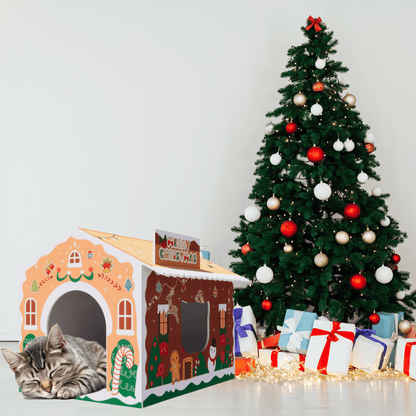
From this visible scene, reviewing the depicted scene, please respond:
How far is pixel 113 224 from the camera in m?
3.17

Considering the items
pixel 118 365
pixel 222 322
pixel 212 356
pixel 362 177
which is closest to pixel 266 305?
pixel 222 322

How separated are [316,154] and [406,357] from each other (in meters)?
1.02

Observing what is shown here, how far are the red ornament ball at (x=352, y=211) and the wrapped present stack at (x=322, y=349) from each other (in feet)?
1.86

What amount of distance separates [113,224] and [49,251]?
1.64 metres

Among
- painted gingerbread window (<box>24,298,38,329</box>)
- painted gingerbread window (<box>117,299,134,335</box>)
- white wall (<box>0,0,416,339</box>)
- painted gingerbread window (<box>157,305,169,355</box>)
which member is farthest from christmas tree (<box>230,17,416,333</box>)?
painted gingerbread window (<box>24,298,38,329</box>)

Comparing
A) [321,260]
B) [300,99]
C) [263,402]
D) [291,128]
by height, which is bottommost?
[263,402]

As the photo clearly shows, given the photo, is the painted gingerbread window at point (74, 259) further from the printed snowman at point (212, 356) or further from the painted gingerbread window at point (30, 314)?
the printed snowman at point (212, 356)

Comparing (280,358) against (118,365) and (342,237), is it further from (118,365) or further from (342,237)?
(118,365)

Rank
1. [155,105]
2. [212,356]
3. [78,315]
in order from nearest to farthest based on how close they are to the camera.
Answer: [212,356]
[78,315]
[155,105]

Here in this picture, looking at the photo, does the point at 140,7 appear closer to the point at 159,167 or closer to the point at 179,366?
the point at 159,167

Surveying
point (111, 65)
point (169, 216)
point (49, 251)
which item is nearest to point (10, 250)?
point (169, 216)

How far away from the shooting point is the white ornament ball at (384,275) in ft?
7.31

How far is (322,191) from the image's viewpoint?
2219 millimetres

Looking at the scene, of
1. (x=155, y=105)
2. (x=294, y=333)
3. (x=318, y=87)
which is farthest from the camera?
(x=155, y=105)
